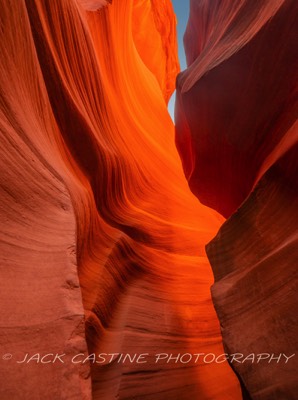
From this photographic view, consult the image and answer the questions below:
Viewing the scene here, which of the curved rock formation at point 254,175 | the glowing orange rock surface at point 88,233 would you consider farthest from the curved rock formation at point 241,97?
the glowing orange rock surface at point 88,233

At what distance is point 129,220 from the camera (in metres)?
3.83

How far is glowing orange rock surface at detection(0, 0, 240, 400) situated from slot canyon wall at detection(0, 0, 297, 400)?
1cm

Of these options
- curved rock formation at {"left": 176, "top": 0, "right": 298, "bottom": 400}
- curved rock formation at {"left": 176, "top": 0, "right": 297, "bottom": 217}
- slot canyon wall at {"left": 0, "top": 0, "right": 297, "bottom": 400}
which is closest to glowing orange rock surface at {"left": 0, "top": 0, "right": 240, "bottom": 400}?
slot canyon wall at {"left": 0, "top": 0, "right": 297, "bottom": 400}

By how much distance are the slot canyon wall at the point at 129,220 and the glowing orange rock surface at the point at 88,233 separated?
0.01 meters

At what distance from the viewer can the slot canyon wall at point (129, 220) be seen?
1.35 meters

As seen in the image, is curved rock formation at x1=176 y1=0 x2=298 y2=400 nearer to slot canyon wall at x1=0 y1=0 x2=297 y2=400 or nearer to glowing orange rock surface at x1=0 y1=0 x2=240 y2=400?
slot canyon wall at x1=0 y1=0 x2=297 y2=400

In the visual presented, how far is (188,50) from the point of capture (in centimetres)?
812

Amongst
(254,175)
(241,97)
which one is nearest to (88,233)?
(254,175)

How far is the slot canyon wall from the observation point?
135cm

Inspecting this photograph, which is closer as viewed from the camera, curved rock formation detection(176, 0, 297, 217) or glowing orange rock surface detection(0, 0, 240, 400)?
glowing orange rock surface detection(0, 0, 240, 400)

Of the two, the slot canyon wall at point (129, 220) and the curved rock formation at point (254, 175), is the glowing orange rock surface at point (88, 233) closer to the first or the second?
the slot canyon wall at point (129, 220)

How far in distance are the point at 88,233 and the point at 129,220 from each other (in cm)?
115

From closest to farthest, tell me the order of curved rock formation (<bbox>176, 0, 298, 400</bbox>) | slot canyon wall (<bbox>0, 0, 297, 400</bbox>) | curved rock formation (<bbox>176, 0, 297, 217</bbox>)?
slot canyon wall (<bbox>0, 0, 297, 400</bbox>), curved rock formation (<bbox>176, 0, 298, 400</bbox>), curved rock formation (<bbox>176, 0, 297, 217</bbox>)

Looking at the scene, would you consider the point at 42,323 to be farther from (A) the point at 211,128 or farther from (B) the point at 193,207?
(B) the point at 193,207
